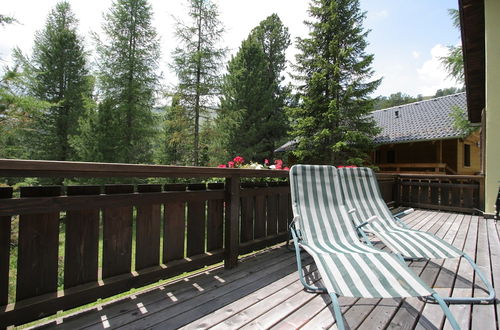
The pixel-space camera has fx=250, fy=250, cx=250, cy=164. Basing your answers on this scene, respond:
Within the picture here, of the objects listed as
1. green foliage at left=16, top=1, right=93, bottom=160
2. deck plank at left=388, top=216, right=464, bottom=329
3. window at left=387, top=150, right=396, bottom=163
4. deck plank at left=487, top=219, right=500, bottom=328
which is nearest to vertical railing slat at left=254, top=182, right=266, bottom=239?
deck plank at left=388, top=216, right=464, bottom=329

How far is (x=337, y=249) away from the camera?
214cm

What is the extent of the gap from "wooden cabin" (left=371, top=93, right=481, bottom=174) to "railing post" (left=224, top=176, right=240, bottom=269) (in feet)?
44.4

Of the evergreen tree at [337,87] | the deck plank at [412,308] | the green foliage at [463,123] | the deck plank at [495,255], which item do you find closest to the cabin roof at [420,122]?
the green foliage at [463,123]

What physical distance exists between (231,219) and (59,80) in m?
17.4

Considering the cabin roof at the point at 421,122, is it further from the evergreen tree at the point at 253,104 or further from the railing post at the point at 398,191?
the railing post at the point at 398,191

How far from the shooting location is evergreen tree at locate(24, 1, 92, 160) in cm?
1418

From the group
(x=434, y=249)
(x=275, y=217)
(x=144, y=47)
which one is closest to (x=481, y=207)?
(x=434, y=249)

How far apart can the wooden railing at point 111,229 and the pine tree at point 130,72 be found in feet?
37.3

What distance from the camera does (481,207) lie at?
571 cm

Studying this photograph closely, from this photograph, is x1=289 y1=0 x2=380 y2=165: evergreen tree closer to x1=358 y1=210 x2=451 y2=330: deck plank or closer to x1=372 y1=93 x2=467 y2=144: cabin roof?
x1=372 y1=93 x2=467 y2=144: cabin roof

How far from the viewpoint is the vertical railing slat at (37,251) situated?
1457 mm

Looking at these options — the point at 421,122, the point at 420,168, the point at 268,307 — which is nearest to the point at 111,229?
the point at 268,307

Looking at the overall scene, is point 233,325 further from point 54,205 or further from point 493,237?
point 493,237

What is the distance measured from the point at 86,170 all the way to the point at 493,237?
524 centimetres
